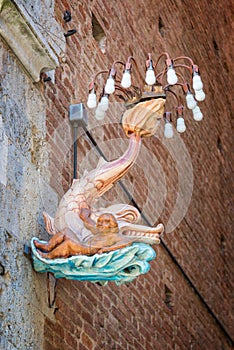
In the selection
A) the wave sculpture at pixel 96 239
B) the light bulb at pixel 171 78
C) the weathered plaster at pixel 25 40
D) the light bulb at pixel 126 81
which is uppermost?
the weathered plaster at pixel 25 40

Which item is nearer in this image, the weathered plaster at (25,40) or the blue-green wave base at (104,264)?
the blue-green wave base at (104,264)

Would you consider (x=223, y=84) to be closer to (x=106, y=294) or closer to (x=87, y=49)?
(x=87, y=49)

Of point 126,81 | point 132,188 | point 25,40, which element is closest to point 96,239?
point 126,81

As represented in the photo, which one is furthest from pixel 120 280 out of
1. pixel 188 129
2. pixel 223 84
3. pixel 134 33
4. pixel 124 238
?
pixel 223 84

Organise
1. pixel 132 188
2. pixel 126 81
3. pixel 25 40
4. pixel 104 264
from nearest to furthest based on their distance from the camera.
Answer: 1. pixel 104 264
2. pixel 126 81
3. pixel 25 40
4. pixel 132 188

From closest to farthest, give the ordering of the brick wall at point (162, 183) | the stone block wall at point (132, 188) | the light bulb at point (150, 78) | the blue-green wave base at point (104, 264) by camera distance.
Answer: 1. the blue-green wave base at point (104, 264)
2. the stone block wall at point (132, 188)
3. the light bulb at point (150, 78)
4. the brick wall at point (162, 183)

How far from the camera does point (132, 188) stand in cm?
756

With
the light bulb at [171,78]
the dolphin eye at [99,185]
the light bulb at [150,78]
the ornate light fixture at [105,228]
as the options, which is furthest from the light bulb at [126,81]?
the dolphin eye at [99,185]

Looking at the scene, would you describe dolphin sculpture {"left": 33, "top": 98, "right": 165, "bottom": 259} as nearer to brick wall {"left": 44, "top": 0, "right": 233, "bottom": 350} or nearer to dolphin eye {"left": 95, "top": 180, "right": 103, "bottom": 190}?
dolphin eye {"left": 95, "top": 180, "right": 103, "bottom": 190}

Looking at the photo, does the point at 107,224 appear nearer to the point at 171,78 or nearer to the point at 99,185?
the point at 99,185

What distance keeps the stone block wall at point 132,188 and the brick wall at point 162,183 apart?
0.01 m

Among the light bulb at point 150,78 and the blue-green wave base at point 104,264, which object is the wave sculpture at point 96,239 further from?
the light bulb at point 150,78

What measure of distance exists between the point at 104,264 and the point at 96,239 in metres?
0.15

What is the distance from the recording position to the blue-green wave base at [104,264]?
16.0 feet
